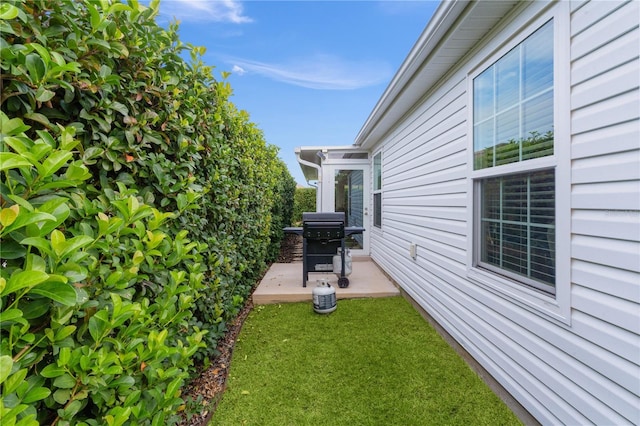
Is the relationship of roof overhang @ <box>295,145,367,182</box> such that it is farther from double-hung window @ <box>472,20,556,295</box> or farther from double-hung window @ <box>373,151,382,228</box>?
double-hung window @ <box>472,20,556,295</box>

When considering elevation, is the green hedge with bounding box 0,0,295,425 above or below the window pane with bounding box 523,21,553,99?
below

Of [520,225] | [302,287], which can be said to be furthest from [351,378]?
[302,287]

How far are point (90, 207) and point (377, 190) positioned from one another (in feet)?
18.6

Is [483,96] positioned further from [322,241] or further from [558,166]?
[322,241]

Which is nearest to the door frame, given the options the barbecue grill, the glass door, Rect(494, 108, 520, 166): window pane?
the glass door

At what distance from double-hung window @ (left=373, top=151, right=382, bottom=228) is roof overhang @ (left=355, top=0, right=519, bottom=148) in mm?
1973

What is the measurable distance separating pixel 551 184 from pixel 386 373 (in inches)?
75.3

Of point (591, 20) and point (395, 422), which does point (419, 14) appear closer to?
point (591, 20)

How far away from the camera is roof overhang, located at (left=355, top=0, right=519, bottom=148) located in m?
2.02

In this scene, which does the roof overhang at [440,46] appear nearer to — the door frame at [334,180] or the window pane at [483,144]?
the window pane at [483,144]

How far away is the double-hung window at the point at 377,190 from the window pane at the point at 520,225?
3598mm

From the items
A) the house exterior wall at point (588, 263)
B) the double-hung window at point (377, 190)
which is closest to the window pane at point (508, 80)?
the house exterior wall at point (588, 263)

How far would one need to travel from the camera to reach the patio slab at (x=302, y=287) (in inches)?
158

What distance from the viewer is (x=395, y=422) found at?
1868mm
